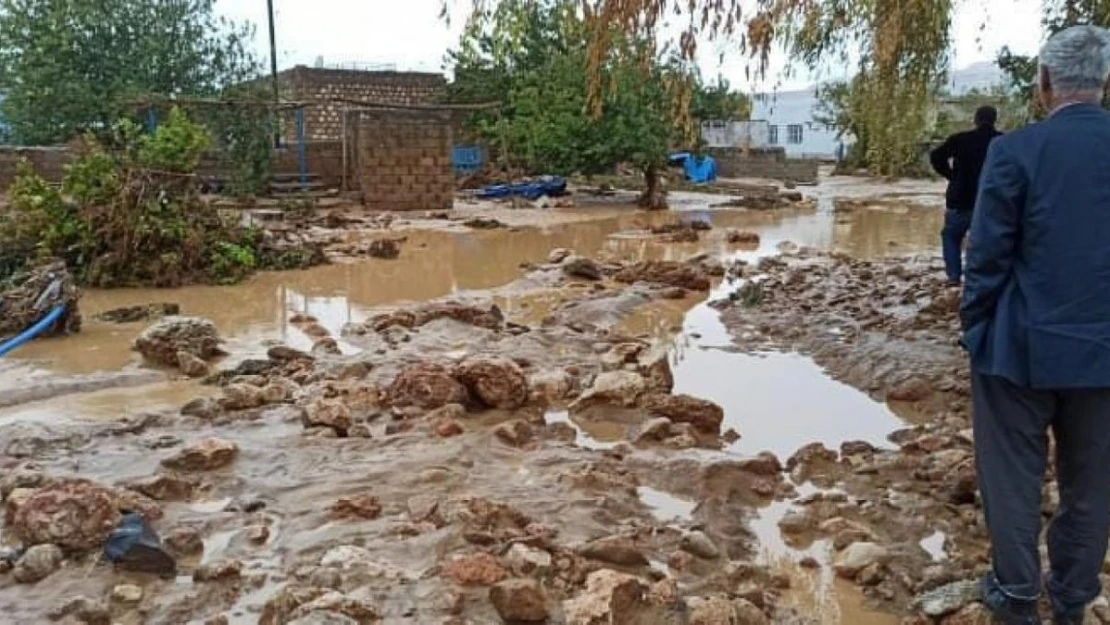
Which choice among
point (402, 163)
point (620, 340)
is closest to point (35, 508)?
point (620, 340)

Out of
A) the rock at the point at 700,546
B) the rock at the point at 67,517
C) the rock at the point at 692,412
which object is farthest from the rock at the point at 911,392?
the rock at the point at 67,517

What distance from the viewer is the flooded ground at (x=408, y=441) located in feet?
12.1

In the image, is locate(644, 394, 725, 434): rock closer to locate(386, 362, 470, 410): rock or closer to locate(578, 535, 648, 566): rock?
locate(386, 362, 470, 410): rock

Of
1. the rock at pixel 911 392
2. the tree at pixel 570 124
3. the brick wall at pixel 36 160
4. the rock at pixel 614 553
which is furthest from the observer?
the tree at pixel 570 124

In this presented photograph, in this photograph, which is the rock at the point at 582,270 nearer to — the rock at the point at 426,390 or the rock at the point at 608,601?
the rock at the point at 426,390

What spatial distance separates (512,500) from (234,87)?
21689 millimetres

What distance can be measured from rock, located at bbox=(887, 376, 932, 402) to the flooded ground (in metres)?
0.14

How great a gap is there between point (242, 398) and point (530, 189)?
19.1 metres

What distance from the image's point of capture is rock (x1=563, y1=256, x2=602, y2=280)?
12.0 metres

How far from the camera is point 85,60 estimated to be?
72.8ft

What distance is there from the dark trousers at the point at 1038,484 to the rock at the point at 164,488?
11.2ft

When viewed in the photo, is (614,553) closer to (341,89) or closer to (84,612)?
(84,612)

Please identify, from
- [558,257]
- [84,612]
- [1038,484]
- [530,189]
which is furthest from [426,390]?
[530,189]

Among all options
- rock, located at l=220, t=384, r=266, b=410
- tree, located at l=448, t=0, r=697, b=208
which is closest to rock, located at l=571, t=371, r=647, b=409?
rock, located at l=220, t=384, r=266, b=410
